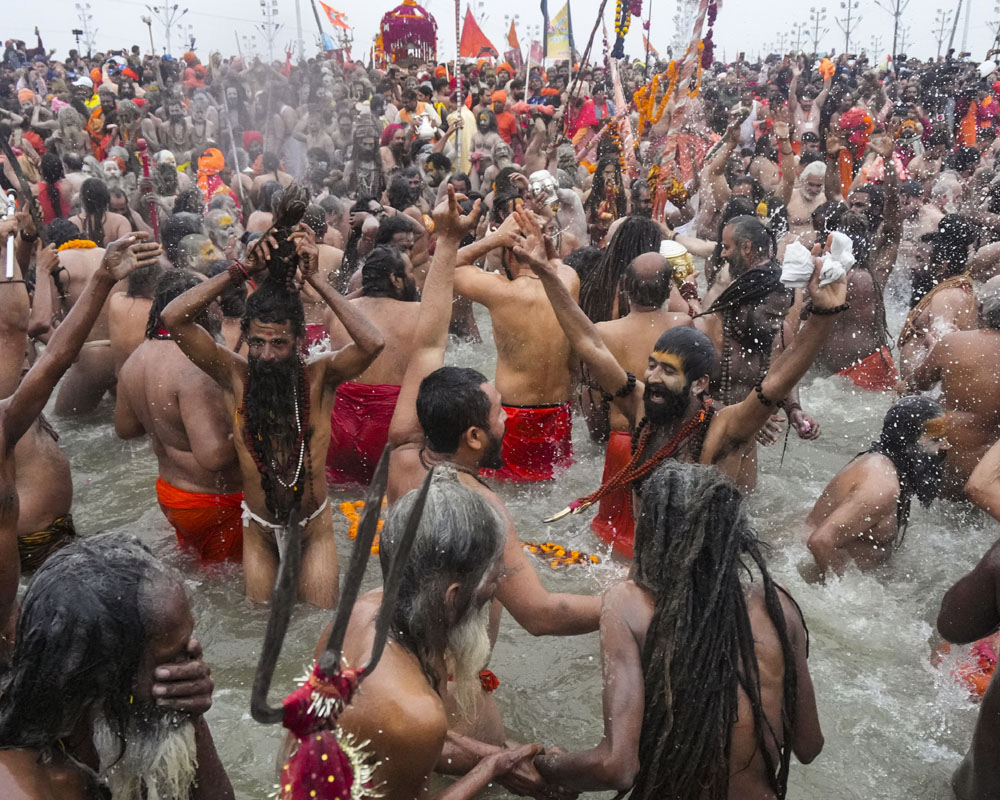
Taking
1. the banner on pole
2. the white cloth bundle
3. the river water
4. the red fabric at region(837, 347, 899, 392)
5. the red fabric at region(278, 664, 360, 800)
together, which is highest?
the banner on pole

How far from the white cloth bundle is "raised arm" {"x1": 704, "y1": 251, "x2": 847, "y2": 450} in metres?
0.02

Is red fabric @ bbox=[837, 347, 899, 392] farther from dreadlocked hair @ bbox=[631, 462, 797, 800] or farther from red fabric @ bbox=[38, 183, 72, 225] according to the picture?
red fabric @ bbox=[38, 183, 72, 225]

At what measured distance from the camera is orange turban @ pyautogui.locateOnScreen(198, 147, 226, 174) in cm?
1273

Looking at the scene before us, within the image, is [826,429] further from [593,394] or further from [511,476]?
[511,476]

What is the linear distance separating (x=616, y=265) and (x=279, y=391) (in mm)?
2816

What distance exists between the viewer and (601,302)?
5.80 metres

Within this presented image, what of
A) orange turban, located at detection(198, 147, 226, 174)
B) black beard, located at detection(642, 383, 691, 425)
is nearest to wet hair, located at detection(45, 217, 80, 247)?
black beard, located at detection(642, 383, 691, 425)

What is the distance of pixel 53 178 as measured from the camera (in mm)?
9039

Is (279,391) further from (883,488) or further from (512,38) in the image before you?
(512,38)

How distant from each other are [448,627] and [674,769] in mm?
652

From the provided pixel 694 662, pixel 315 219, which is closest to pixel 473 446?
pixel 694 662

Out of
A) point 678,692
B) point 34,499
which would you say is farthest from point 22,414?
point 678,692

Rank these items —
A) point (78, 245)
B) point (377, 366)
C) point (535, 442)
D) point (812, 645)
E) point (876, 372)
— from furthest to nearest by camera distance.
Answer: point (876, 372) < point (78, 245) < point (535, 442) < point (377, 366) < point (812, 645)

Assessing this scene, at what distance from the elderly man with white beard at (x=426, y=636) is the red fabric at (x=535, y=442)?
3114mm
